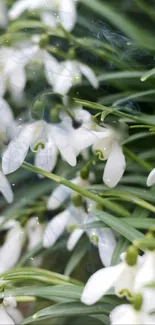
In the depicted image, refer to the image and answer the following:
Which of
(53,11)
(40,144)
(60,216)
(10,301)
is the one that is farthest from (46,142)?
(53,11)

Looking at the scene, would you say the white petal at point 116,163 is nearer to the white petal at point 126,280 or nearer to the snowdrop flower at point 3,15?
the white petal at point 126,280

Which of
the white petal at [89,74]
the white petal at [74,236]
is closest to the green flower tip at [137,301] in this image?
the white petal at [74,236]

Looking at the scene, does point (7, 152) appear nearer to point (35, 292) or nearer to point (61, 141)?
point (61, 141)

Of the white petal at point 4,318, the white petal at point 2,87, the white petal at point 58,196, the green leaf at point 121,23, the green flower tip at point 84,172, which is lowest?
the white petal at point 58,196

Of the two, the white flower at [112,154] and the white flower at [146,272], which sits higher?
the white flower at [146,272]

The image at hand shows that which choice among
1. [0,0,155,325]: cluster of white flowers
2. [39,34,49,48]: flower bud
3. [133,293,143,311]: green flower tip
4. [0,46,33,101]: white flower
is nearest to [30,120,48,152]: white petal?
[0,0,155,325]: cluster of white flowers

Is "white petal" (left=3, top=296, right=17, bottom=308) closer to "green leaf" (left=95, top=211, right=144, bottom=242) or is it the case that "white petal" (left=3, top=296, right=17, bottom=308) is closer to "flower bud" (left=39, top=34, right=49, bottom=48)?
"green leaf" (left=95, top=211, right=144, bottom=242)

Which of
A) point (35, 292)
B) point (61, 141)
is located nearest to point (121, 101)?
point (61, 141)

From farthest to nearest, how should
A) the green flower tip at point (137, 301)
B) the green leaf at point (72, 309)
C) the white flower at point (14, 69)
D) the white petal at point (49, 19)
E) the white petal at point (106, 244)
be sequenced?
the white petal at point (49, 19) < the white flower at point (14, 69) < the white petal at point (106, 244) < the green leaf at point (72, 309) < the green flower tip at point (137, 301)

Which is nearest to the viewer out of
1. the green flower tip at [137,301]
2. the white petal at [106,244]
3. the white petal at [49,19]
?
the green flower tip at [137,301]
